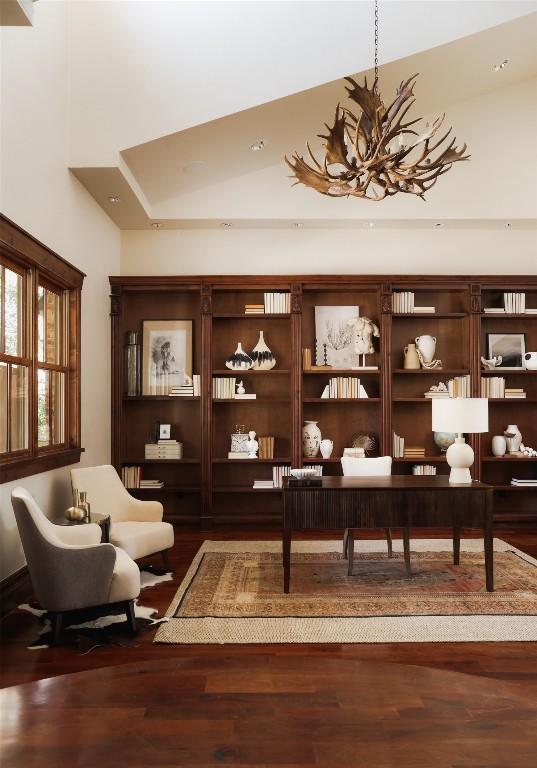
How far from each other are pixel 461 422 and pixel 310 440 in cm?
235

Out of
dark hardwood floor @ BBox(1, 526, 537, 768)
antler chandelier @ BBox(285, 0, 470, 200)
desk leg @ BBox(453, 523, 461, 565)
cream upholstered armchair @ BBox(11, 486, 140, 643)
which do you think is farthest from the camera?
desk leg @ BBox(453, 523, 461, 565)

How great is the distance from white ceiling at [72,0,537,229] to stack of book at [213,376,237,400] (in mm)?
1676

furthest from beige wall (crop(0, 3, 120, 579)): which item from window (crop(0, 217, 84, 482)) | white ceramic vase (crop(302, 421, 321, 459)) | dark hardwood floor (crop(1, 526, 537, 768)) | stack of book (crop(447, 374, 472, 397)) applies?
stack of book (crop(447, 374, 472, 397))

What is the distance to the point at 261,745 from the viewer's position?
1.60 meters

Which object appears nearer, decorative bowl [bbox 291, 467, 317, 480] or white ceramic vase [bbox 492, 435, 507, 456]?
decorative bowl [bbox 291, 467, 317, 480]

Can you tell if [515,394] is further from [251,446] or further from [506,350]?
[251,446]

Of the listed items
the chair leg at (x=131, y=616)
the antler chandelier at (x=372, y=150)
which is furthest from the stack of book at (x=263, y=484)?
the antler chandelier at (x=372, y=150)

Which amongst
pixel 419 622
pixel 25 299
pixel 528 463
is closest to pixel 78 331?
pixel 25 299

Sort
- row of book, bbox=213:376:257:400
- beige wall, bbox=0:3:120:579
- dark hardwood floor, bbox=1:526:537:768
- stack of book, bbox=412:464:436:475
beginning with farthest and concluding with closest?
1. row of book, bbox=213:376:257:400
2. stack of book, bbox=412:464:436:475
3. beige wall, bbox=0:3:120:579
4. dark hardwood floor, bbox=1:526:537:768

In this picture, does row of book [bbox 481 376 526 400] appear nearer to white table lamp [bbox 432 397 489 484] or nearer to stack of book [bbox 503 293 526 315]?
stack of book [bbox 503 293 526 315]

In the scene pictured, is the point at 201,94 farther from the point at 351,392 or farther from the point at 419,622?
the point at 419,622

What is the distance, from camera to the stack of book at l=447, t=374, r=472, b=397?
6.82 m

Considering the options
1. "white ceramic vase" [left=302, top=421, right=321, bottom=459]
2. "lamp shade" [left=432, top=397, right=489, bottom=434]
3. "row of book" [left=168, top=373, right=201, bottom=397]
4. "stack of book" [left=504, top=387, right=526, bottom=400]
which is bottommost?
"white ceramic vase" [left=302, top=421, right=321, bottom=459]

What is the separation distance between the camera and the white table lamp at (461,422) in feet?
15.4
